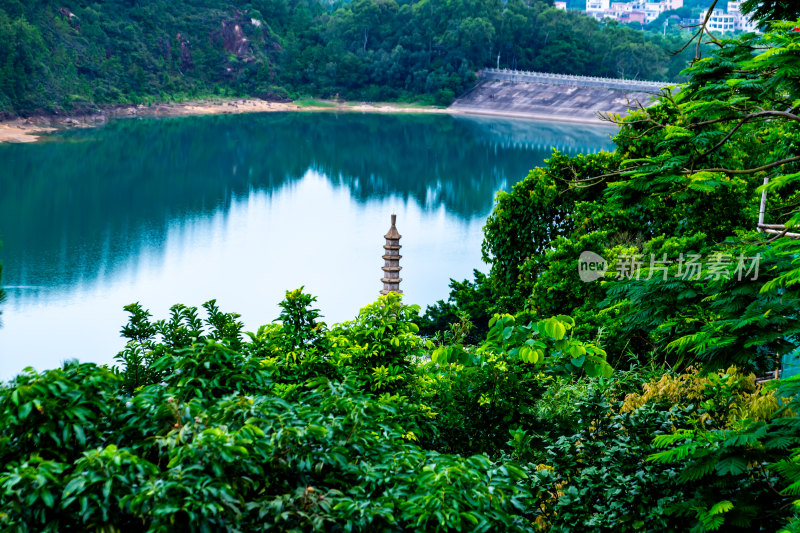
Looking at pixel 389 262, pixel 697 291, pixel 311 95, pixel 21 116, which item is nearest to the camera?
pixel 697 291

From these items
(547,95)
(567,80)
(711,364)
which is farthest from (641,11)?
(711,364)

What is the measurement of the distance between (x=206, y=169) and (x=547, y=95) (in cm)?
2759

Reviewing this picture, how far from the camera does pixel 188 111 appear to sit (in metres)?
50.8

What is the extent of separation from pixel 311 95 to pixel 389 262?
46.8 metres

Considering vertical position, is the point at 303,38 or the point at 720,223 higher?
the point at 303,38

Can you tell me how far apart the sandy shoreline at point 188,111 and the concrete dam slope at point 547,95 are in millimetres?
404

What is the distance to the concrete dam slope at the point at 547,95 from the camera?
1938 inches

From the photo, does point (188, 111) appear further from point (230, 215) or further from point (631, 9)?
point (631, 9)

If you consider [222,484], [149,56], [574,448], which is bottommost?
[574,448]

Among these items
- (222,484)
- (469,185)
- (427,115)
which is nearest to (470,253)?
(469,185)

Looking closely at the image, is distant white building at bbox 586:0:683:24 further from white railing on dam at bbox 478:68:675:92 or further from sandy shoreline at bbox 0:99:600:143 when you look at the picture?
sandy shoreline at bbox 0:99:600:143

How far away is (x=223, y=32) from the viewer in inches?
2311

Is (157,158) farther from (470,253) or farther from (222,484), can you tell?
(222,484)

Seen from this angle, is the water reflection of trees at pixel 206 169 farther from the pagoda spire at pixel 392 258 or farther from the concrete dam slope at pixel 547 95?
the pagoda spire at pixel 392 258
